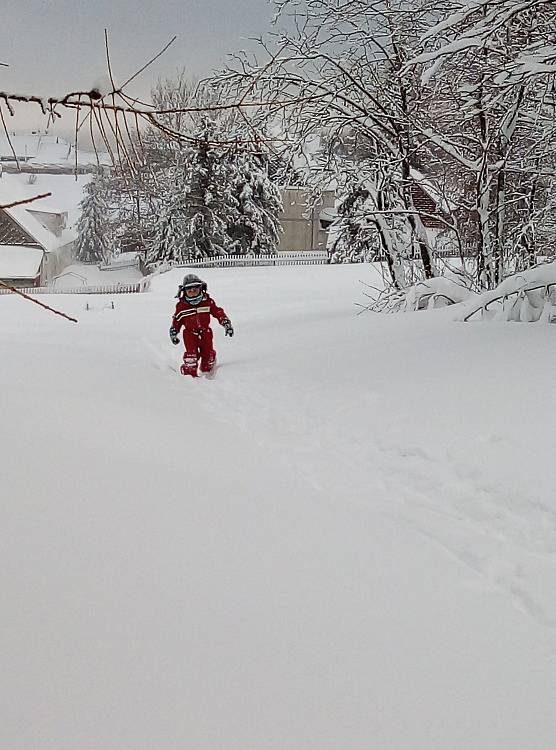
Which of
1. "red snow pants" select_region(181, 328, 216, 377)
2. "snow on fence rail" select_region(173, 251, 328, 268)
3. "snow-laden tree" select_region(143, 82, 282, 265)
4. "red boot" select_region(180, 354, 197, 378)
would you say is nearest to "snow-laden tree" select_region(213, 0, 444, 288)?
"red snow pants" select_region(181, 328, 216, 377)

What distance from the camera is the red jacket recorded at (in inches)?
286

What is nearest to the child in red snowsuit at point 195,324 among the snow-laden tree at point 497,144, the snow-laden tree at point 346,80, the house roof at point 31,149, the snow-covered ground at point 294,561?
the snow-covered ground at point 294,561

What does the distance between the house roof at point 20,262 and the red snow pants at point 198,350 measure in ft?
45.8

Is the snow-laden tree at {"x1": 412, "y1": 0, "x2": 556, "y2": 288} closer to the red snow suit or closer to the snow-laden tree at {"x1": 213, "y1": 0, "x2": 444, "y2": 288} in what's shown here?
the snow-laden tree at {"x1": 213, "y1": 0, "x2": 444, "y2": 288}

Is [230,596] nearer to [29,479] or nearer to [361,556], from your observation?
[361,556]

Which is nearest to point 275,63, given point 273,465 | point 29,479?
point 273,465

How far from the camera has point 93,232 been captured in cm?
2264

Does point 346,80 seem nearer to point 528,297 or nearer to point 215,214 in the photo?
point 528,297

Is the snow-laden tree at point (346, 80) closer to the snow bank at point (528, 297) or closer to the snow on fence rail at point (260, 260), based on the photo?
the snow bank at point (528, 297)

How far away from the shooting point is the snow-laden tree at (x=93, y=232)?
20.8m

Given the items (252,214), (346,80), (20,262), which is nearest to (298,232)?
(252,214)

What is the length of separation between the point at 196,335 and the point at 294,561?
189 inches

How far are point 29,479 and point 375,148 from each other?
816cm

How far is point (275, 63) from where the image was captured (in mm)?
8828
